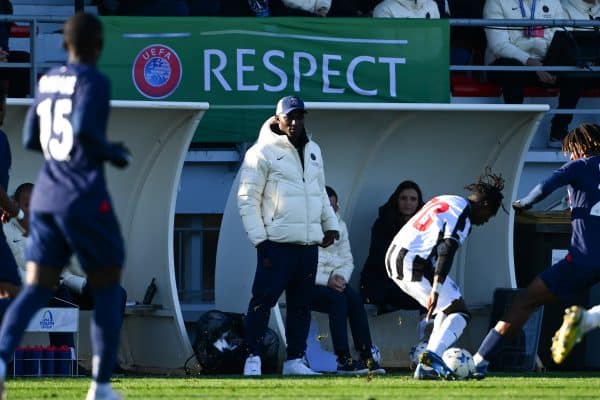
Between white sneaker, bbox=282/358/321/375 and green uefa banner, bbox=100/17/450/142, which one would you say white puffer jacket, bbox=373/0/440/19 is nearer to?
green uefa banner, bbox=100/17/450/142

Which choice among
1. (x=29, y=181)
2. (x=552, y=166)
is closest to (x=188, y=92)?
(x=29, y=181)

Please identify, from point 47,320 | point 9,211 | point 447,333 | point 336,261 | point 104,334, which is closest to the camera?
point 104,334

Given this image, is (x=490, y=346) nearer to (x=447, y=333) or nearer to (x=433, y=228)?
(x=447, y=333)

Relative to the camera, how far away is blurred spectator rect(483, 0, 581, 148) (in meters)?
15.4

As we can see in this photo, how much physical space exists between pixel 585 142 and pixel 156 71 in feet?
13.3

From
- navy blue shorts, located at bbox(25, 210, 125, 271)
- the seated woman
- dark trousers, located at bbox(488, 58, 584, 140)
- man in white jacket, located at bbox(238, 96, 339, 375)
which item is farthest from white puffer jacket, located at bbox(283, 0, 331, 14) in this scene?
navy blue shorts, located at bbox(25, 210, 125, 271)

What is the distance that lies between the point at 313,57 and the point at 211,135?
3.77 ft

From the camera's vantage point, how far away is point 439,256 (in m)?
10.8

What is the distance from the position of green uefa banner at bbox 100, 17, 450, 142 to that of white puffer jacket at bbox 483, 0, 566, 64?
1.88 m

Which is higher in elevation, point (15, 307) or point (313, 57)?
point (313, 57)

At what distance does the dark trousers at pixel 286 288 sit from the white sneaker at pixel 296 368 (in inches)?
2.1

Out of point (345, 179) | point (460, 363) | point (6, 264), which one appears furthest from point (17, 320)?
point (345, 179)

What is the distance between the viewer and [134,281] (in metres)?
13.4

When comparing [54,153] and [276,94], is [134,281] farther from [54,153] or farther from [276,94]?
[54,153]
